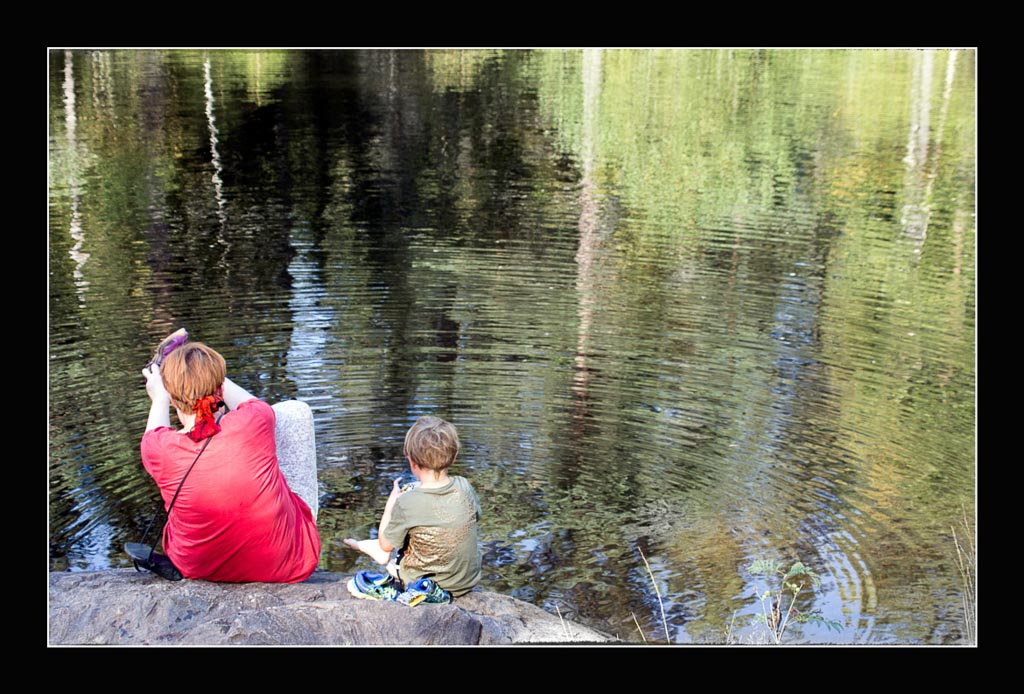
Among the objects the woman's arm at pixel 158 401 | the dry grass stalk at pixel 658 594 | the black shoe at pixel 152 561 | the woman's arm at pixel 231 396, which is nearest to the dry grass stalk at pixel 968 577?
the dry grass stalk at pixel 658 594

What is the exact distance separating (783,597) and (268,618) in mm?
2018

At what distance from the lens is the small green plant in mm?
5074

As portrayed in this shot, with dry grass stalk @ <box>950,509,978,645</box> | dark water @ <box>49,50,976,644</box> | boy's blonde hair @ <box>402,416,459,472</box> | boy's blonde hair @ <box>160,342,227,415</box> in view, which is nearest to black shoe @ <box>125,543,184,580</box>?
boy's blonde hair @ <box>160,342,227,415</box>

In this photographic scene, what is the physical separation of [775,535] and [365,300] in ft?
8.34

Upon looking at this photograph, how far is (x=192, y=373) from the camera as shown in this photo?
4320 mm

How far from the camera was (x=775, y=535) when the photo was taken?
17.7 feet

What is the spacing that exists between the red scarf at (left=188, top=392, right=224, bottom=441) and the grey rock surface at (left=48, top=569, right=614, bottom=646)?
56 cm

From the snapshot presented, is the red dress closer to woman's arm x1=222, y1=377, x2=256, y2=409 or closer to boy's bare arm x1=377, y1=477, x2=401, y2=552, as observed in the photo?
woman's arm x1=222, y1=377, x2=256, y2=409

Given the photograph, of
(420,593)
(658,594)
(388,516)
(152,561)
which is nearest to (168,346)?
(152,561)

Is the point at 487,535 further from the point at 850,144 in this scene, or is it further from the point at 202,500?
the point at 850,144

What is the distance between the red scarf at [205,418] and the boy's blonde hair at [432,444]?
25.8 inches
